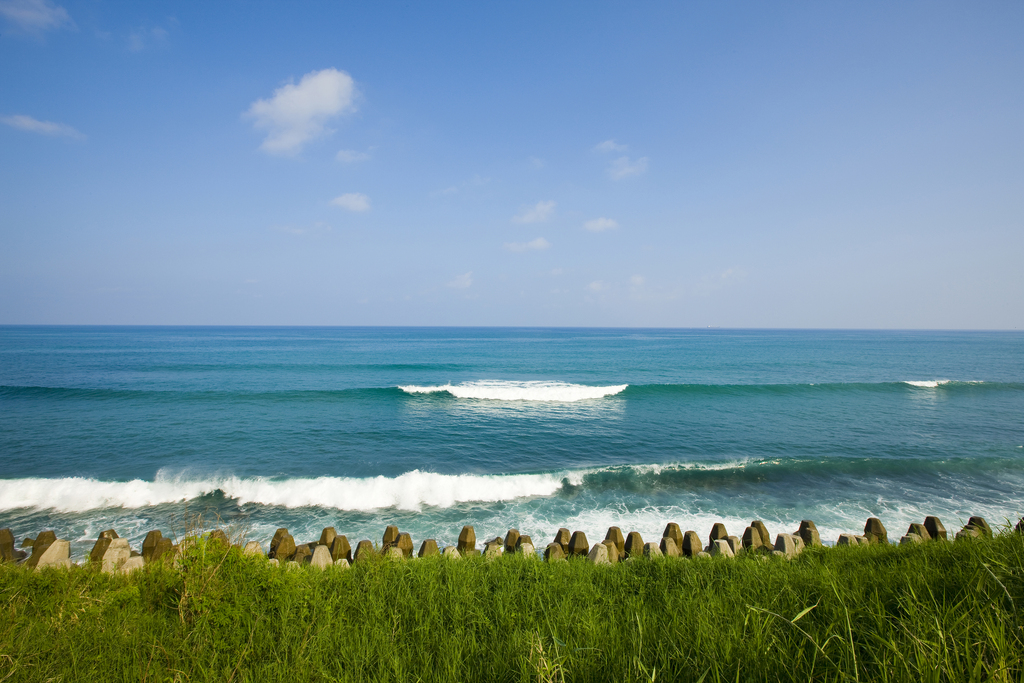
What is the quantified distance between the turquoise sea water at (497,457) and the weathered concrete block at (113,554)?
9.53 feet

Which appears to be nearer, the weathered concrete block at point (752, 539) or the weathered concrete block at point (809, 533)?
Result: the weathered concrete block at point (752, 539)

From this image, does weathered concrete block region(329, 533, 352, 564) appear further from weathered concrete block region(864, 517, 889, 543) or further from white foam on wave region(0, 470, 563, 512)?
weathered concrete block region(864, 517, 889, 543)

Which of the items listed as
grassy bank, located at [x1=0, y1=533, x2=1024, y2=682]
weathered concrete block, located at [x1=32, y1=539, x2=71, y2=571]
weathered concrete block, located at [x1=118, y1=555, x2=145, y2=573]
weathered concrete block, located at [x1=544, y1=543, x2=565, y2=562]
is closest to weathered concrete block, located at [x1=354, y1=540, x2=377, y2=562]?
grassy bank, located at [x1=0, y1=533, x2=1024, y2=682]

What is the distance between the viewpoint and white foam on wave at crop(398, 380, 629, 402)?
2617 centimetres

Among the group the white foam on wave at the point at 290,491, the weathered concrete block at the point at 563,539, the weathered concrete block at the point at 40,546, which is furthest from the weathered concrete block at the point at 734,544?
the weathered concrete block at the point at 40,546

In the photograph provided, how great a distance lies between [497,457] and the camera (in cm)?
1421

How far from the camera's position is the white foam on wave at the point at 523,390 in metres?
26.2

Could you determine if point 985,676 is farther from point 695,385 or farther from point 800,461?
point 695,385

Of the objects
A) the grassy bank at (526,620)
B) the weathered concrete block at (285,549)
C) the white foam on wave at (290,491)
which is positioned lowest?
the white foam on wave at (290,491)

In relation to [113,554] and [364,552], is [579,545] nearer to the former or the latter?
[364,552]

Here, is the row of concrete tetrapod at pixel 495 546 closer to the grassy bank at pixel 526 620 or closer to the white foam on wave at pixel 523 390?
the grassy bank at pixel 526 620

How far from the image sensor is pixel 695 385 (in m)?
29.1

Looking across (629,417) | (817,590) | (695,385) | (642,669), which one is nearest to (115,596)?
(642,669)

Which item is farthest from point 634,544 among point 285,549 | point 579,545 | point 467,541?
point 285,549
